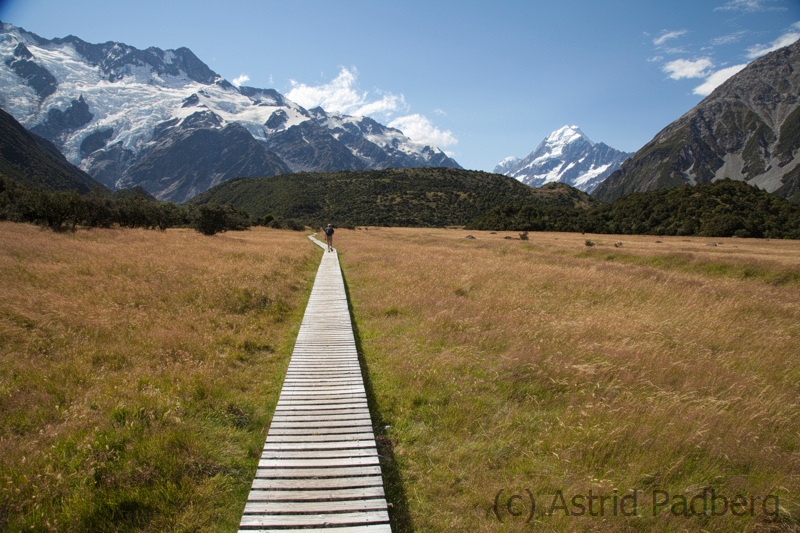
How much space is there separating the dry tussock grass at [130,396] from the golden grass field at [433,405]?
0.03 meters

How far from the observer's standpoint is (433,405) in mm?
6699

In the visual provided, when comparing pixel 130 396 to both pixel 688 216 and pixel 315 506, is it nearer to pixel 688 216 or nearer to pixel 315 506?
pixel 315 506

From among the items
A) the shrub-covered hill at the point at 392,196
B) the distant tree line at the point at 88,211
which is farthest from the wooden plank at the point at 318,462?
the shrub-covered hill at the point at 392,196

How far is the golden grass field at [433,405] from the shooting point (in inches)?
163

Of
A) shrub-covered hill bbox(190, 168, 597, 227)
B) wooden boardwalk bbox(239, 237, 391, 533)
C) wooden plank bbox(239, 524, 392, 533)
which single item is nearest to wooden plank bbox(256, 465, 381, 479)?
wooden boardwalk bbox(239, 237, 391, 533)

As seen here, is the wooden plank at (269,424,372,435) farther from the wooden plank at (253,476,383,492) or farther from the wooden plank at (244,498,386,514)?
the wooden plank at (244,498,386,514)

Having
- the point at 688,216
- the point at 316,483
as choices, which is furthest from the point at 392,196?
the point at 316,483

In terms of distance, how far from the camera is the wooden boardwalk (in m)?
3.77

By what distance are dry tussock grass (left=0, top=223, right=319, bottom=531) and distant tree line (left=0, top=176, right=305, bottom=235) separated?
2710 centimetres

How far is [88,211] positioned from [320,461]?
4722cm

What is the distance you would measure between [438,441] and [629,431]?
2.98 metres

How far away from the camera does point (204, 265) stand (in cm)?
1683

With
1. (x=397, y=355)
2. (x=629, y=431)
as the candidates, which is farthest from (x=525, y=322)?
(x=629, y=431)

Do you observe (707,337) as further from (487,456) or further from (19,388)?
(19,388)
